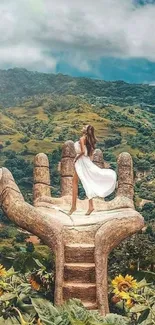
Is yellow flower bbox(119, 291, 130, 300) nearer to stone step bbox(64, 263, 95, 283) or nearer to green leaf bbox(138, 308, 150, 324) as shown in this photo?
green leaf bbox(138, 308, 150, 324)

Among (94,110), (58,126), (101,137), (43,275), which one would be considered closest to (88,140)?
(43,275)

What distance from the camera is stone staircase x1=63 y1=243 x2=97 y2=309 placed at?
24.2ft

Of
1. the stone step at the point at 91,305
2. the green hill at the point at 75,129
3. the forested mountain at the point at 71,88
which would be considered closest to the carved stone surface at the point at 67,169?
the stone step at the point at 91,305

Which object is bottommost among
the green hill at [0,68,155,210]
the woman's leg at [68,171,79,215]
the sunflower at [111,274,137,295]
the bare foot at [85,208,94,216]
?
the sunflower at [111,274,137,295]

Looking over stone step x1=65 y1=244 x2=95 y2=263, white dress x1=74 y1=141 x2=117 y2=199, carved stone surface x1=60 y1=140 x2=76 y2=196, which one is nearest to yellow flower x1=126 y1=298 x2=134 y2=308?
stone step x1=65 y1=244 x2=95 y2=263

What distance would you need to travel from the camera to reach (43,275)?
7.71 metres

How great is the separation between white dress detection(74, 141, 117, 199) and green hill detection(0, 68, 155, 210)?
4088 cm

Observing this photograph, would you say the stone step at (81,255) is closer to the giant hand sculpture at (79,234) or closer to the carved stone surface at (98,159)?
the giant hand sculpture at (79,234)

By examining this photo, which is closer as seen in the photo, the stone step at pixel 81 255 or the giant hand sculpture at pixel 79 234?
the giant hand sculpture at pixel 79 234

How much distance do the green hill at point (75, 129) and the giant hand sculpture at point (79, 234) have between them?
4130 centimetres

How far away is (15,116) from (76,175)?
266ft

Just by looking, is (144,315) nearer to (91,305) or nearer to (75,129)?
(91,305)

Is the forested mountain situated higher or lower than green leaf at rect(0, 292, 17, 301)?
higher

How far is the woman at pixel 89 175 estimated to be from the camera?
8859mm
